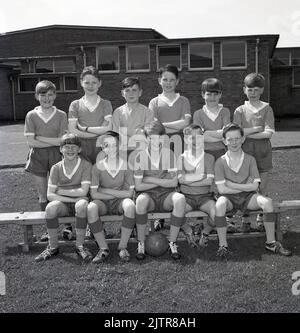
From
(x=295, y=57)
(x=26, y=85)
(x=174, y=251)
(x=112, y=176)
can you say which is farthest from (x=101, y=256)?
(x=295, y=57)

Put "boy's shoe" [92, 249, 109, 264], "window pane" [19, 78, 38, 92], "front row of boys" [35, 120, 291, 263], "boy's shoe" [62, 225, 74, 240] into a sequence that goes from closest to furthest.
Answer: "boy's shoe" [92, 249, 109, 264] → "front row of boys" [35, 120, 291, 263] → "boy's shoe" [62, 225, 74, 240] → "window pane" [19, 78, 38, 92]

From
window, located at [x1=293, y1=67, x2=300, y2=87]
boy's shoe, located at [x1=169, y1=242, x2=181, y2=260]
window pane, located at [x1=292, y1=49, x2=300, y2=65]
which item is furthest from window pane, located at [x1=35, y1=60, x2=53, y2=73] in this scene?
boy's shoe, located at [x1=169, y1=242, x2=181, y2=260]

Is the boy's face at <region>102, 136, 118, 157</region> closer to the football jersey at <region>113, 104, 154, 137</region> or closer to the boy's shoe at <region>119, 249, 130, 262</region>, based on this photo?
the football jersey at <region>113, 104, 154, 137</region>

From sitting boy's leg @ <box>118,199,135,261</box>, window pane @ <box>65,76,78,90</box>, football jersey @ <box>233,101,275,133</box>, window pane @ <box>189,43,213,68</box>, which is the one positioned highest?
window pane @ <box>189,43,213,68</box>

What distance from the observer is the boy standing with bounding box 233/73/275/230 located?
17.1ft

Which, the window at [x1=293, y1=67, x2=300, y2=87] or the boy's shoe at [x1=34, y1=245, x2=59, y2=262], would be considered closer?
the boy's shoe at [x1=34, y1=245, x2=59, y2=262]

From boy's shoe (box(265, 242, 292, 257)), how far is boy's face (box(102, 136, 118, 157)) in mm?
1941

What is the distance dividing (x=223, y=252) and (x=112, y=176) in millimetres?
1452

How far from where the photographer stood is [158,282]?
402 cm

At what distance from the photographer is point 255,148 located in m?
5.41

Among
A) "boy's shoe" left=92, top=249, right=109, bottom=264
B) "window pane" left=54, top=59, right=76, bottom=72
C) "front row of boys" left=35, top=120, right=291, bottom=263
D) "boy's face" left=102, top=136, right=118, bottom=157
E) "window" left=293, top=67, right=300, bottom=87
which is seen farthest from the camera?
"window pane" left=54, top=59, right=76, bottom=72

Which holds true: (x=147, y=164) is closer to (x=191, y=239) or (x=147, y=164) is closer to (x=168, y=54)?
(x=191, y=239)

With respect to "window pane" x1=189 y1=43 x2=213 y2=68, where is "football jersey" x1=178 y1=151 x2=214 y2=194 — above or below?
below
